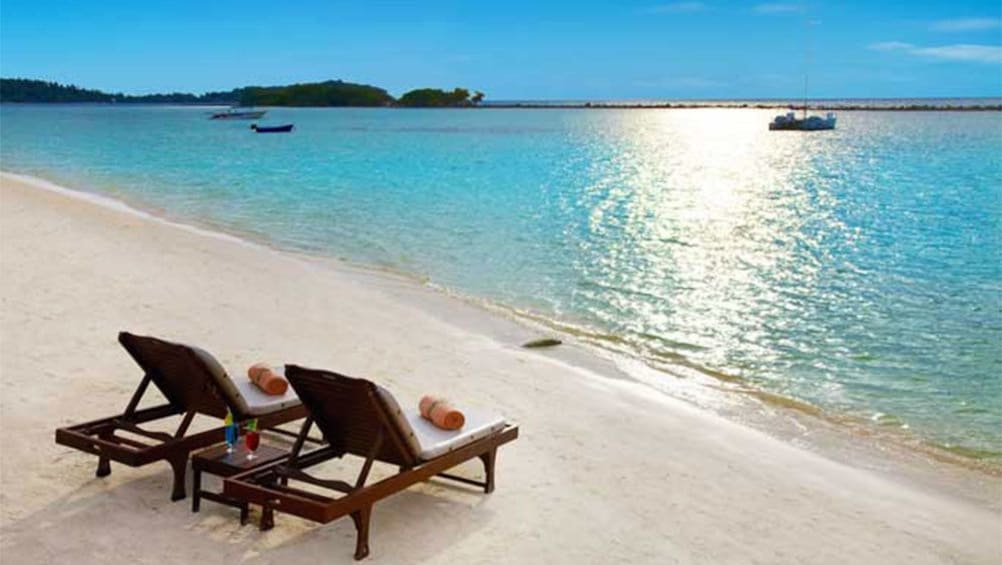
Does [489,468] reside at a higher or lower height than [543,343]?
higher

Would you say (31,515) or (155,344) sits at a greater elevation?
(155,344)

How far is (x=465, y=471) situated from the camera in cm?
716

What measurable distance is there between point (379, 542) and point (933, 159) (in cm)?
7708

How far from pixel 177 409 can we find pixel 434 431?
190 cm

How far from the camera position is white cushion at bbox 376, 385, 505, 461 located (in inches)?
225

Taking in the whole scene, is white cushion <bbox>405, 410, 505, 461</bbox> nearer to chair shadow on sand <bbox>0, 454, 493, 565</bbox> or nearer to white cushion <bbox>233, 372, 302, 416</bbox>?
chair shadow on sand <bbox>0, 454, 493, 565</bbox>

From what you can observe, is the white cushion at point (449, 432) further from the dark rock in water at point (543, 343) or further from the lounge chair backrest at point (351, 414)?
the dark rock in water at point (543, 343)

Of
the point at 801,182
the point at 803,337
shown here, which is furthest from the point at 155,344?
the point at 801,182

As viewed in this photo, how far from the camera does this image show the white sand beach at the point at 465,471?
5961 mm

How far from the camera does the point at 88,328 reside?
11117 millimetres

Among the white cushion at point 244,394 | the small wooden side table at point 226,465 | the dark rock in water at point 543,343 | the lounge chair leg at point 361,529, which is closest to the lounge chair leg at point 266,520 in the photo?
the small wooden side table at point 226,465

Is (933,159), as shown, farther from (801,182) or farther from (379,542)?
(379,542)

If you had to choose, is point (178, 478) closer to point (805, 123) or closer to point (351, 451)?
point (351, 451)

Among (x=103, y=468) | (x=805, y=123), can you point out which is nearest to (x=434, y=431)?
(x=103, y=468)
